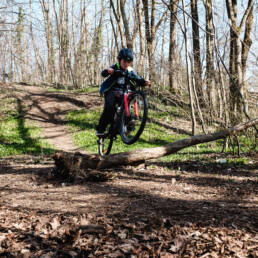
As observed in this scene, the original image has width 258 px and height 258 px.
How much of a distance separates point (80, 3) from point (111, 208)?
1484 inches

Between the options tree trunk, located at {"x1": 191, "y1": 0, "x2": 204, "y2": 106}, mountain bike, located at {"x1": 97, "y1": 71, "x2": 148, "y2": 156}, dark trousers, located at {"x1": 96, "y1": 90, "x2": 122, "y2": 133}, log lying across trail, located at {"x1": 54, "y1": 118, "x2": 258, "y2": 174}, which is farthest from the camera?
tree trunk, located at {"x1": 191, "y1": 0, "x2": 204, "y2": 106}

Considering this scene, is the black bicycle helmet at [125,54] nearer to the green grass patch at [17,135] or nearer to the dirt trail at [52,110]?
the green grass patch at [17,135]

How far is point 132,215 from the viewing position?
3.90m

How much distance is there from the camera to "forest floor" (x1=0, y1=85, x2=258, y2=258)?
3.05 m

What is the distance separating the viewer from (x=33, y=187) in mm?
5875

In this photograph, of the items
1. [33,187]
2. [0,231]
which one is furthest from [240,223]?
[33,187]

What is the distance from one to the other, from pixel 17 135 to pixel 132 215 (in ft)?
41.3

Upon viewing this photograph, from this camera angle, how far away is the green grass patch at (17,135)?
39.5 ft

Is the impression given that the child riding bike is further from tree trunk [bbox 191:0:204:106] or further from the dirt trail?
the dirt trail

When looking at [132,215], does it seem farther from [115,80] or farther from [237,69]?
[237,69]

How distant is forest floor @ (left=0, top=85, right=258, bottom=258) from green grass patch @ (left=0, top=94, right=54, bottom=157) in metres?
4.82

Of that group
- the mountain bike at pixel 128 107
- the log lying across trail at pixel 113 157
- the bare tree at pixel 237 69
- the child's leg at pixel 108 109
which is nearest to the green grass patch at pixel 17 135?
the log lying across trail at pixel 113 157

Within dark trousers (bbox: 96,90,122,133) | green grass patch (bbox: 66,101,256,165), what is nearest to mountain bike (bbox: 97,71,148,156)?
dark trousers (bbox: 96,90,122,133)

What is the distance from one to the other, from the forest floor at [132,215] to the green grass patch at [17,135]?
482cm
